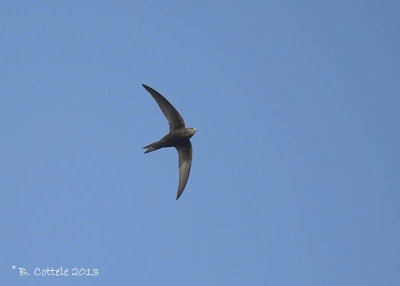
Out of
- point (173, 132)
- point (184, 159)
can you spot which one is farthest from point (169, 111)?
point (184, 159)

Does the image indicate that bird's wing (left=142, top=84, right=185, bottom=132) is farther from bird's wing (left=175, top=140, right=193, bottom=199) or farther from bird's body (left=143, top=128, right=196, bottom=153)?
bird's wing (left=175, top=140, right=193, bottom=199)

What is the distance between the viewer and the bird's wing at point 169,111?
34062mm

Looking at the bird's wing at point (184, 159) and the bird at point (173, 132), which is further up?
the bird at point (173, 132)

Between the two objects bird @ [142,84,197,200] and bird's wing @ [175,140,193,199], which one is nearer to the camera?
bird @ [142,84,197,200]

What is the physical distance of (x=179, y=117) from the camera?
34312mm

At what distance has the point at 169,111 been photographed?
3434 centimetres

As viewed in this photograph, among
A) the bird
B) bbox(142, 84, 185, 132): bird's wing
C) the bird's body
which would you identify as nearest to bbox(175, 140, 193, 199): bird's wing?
the bird

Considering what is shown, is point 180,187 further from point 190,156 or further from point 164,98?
point 164,98

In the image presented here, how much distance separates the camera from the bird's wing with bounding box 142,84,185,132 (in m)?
34.1

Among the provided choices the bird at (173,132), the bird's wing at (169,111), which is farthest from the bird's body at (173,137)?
the bird's wing at (169,111)

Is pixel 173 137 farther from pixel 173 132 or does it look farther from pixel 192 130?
pixel 192 130

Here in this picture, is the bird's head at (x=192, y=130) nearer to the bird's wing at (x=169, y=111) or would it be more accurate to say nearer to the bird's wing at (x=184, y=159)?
the bird's wing at (x=169, y=111)

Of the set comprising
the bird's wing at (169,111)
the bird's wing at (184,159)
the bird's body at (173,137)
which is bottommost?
the bird's wing at (184,159)

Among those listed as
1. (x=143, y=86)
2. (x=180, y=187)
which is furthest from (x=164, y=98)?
(x=180, y=187)
